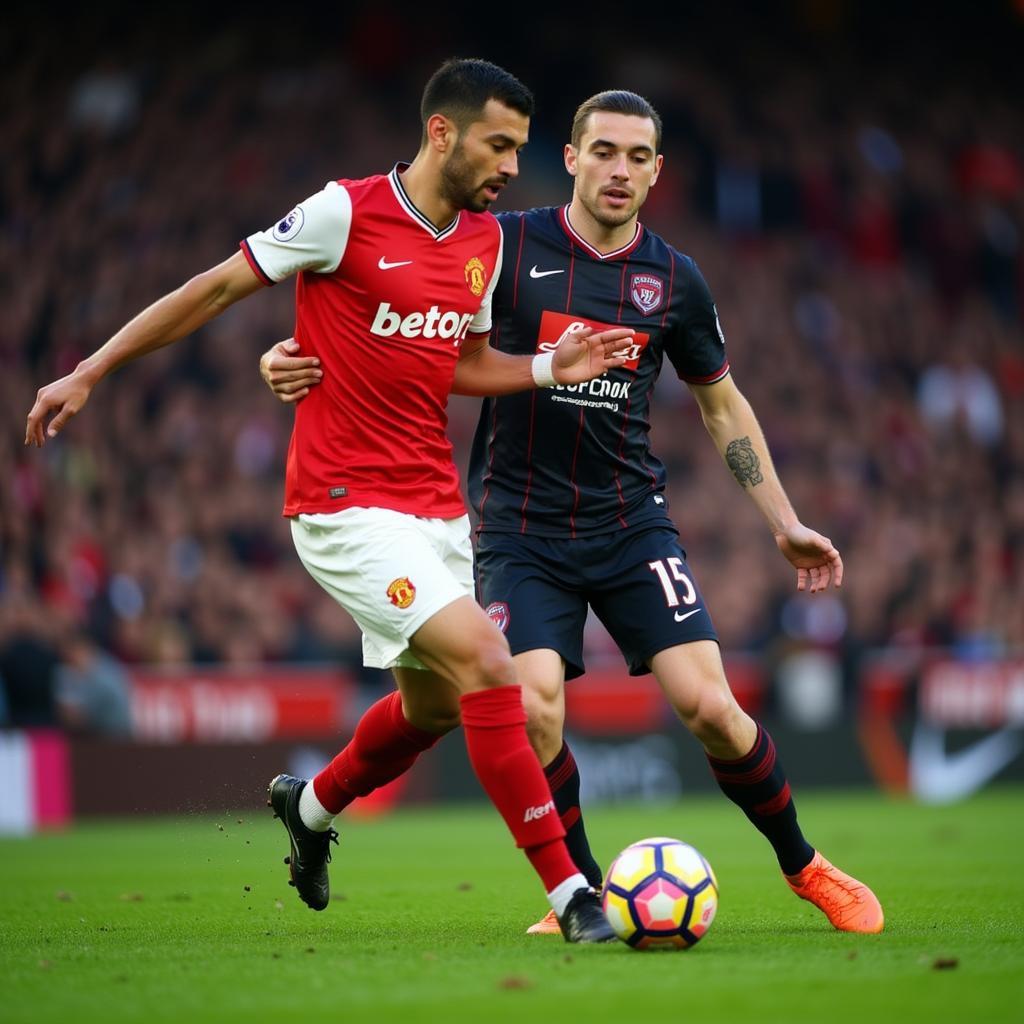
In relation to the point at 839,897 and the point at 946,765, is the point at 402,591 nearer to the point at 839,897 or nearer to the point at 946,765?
the point at 839,897

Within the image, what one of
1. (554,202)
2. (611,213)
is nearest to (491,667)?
(611,213)

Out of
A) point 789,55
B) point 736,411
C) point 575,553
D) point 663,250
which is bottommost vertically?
point 575,553

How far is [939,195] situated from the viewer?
78.3 feet

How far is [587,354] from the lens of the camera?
19.1 ft

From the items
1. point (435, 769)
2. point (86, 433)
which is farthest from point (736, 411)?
point (86, 433)

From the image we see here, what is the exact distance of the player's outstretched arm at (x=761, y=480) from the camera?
613cm

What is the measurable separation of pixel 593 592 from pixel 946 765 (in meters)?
10.6

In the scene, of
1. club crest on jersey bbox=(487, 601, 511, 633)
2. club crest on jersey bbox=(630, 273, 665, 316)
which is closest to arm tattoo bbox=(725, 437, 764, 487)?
club crest on jersey bbox=(630, 273, 665, 316)

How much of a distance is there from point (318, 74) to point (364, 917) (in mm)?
16718

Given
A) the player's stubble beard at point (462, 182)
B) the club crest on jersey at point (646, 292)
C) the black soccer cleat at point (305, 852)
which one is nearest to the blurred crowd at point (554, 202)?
the black soccer cleat at point (305, 852)

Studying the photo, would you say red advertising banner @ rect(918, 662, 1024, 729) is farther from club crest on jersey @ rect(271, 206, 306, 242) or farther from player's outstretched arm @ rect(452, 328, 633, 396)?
club crest on jersey @ rect(271, 206, 306, 242)

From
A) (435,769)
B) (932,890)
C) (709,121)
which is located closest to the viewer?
(932,890)

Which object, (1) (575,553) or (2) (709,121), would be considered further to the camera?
(2) (709,121)

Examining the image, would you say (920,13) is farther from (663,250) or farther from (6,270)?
(663,250)
